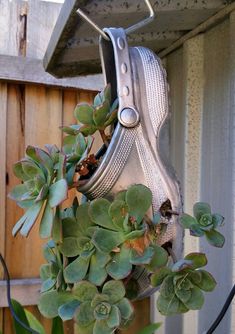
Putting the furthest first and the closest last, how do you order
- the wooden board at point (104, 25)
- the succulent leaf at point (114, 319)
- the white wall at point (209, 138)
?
the white wall at point (209, 138) < the wooden board at point (104, 25) < the succulent leaf at point (114, 319)

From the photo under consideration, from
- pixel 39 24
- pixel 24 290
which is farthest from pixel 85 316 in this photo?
pixel 39 24

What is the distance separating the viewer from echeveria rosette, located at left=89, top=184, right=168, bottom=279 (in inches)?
17.9

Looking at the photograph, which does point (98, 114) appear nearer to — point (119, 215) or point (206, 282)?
point (119, 215)

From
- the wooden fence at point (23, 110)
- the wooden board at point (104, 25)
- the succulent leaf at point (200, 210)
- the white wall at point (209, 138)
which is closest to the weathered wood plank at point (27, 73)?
the wooden fence at point (23, 110)

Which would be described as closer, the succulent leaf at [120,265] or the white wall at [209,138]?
the succulent leaf at [120,265]

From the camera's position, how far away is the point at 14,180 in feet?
4.57

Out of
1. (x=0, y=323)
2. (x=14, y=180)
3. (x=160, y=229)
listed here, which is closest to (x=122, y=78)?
(x=160, y=229)

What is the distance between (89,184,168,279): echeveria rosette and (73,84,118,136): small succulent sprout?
0.35ft

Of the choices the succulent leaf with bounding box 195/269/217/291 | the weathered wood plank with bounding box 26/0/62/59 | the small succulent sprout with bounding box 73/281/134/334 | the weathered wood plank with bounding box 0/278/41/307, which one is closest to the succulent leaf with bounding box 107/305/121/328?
the small succulent sprout with bounding box 73/281/134/334

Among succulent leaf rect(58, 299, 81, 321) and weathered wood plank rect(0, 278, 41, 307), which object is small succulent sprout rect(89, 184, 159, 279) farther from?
weathered wood plank rect(0, 278, 41, 307)

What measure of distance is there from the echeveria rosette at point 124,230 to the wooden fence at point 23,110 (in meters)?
0.96

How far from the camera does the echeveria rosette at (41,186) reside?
458 millimetres

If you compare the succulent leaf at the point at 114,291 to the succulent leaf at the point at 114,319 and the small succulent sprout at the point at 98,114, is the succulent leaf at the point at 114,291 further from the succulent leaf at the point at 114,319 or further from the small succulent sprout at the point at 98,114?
the small succulent sprout at the point at 98,114

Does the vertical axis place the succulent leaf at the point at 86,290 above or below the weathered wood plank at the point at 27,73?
below
